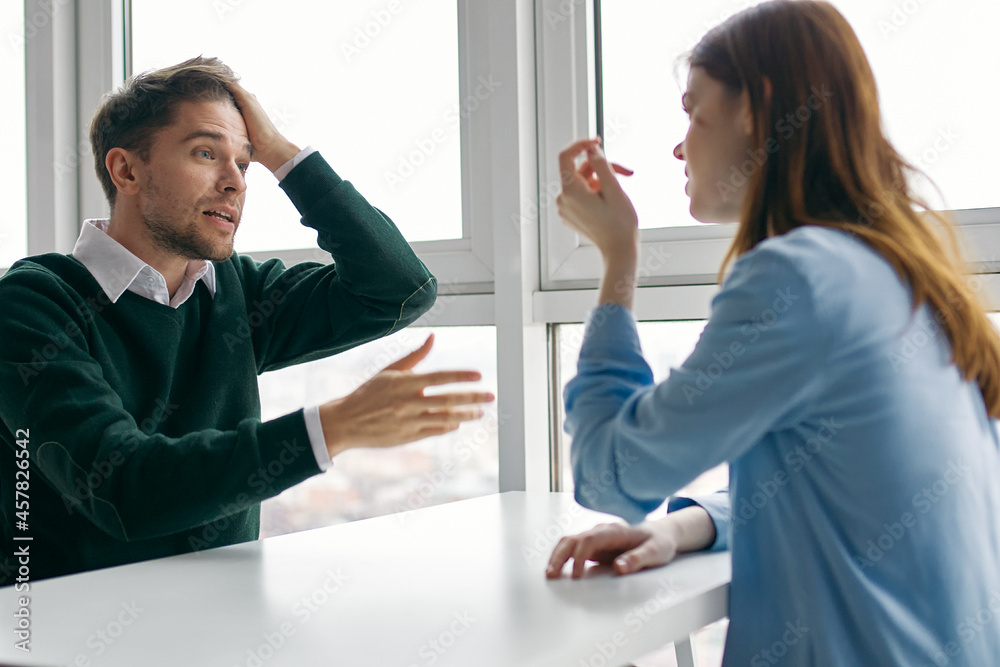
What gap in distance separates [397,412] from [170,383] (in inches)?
19.3

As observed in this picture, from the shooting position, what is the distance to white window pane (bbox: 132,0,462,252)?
1.77 metres

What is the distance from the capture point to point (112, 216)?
1.36m

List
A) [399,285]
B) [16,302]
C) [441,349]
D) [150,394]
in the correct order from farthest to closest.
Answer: [441,349], [399,285], [150,394], [16,302]

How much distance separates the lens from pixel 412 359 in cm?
94

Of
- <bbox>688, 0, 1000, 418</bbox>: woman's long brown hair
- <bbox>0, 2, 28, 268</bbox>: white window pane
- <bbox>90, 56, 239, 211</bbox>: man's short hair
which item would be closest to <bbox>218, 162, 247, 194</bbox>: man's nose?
<bbox>90, 56, 239, 211</bbox>: man's short hair

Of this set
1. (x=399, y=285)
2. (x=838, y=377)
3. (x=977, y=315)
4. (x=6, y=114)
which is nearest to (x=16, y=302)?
(x=399, y=285)

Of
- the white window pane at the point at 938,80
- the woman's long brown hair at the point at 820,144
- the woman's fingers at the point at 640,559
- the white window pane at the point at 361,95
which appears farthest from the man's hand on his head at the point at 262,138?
the woman's fingers at the point at 640,559

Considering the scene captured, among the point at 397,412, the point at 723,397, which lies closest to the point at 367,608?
the point at 397,412

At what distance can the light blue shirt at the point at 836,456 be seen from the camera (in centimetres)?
71

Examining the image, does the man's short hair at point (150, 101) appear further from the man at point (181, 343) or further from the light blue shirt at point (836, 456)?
the light blue shirt at point (836, 456)

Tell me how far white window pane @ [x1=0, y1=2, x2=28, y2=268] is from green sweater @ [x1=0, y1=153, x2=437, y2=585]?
113cm

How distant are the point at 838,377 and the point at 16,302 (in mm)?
968

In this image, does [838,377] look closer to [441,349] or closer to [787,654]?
[787,654]

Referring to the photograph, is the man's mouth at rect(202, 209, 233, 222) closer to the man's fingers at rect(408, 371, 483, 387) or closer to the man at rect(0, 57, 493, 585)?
the man at rect(0, 57, 493, 585)
